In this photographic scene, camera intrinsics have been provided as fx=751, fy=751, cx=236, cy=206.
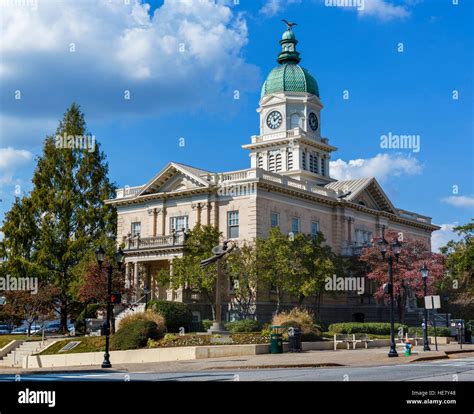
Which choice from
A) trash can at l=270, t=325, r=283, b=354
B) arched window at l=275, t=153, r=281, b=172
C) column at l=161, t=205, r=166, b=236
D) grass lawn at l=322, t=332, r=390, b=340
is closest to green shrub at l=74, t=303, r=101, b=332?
column at l=161, t=205, r=166, b=236

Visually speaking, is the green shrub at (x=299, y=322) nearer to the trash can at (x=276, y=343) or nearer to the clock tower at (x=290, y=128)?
the trash can at (x=276, y=343)

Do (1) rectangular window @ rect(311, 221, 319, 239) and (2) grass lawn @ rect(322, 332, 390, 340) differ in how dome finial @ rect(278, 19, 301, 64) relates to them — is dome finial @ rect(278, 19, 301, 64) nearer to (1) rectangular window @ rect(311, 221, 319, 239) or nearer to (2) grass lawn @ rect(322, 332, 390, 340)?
(1) rectangular window @ rect(311, 221, 319, 239)

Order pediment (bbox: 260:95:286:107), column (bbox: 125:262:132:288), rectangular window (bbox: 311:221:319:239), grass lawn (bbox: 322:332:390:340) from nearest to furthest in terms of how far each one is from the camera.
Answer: grass lawn (bbox: 322:332:390:340) → column (bbox: 125:262:132:288) → rectangular window (bbox: 311:221:319:239) → pediment (bbox: 260:95:286:107)

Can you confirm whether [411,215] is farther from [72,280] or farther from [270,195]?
[72,280]

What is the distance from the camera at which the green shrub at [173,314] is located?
146 ft

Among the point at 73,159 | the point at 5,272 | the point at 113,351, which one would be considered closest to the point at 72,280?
the point at 5,272

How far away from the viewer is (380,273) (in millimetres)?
57906

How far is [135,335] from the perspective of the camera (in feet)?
129

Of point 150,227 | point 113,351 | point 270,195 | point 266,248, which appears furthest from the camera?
point 150,227

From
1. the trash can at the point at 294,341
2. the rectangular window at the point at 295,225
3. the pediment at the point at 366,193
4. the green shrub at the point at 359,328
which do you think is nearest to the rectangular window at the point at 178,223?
the rectangular window at the point at 295,225

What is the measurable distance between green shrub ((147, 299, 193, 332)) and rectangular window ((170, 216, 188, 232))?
39.4 feet

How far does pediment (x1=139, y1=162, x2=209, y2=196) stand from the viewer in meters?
57.2

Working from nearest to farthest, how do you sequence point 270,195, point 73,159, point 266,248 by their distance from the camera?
1. point 266,248
2. point 270,195
3. point 73,159

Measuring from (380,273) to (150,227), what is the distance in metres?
18.4
